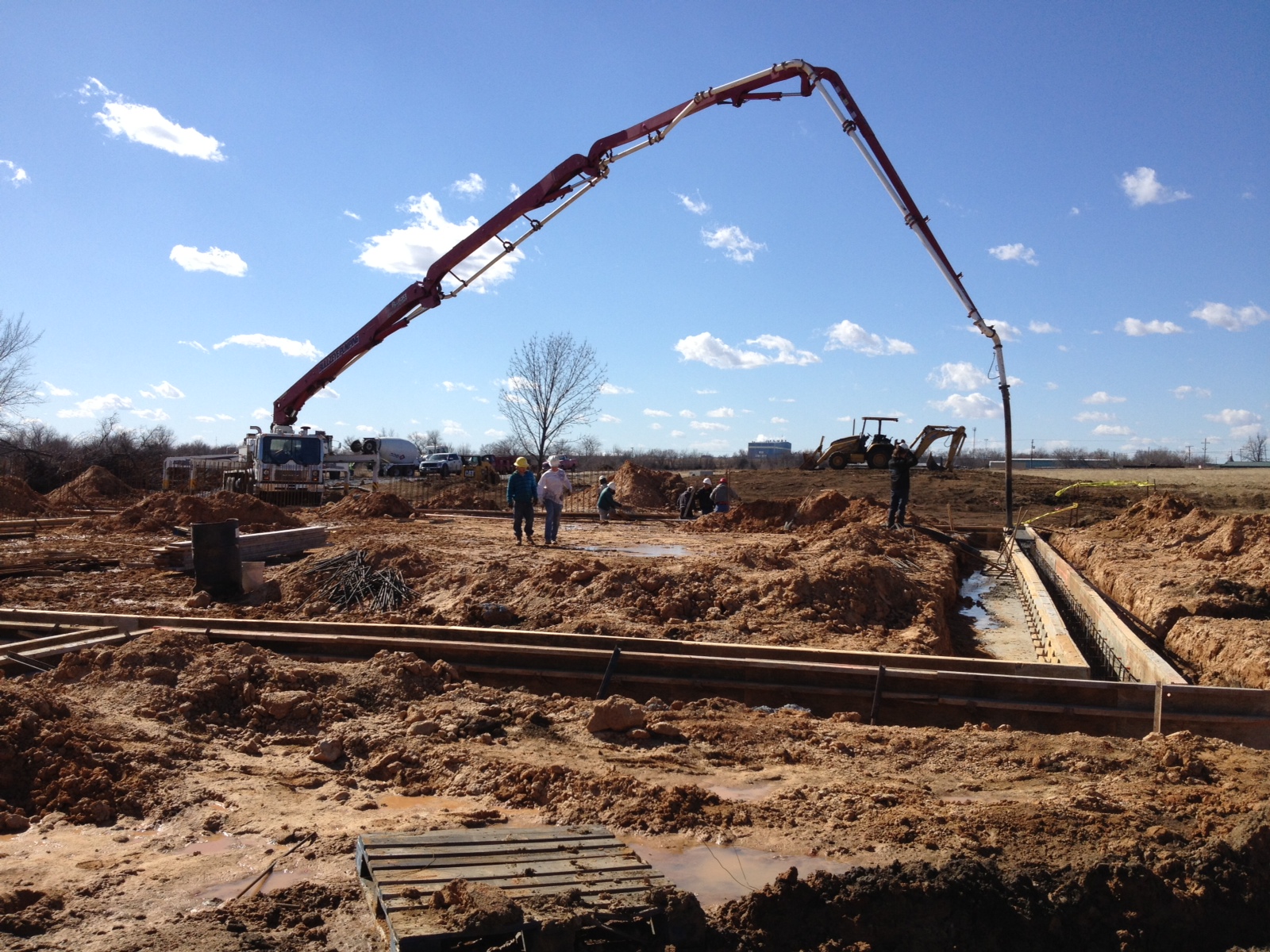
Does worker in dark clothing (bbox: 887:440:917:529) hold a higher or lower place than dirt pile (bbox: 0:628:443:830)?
higher

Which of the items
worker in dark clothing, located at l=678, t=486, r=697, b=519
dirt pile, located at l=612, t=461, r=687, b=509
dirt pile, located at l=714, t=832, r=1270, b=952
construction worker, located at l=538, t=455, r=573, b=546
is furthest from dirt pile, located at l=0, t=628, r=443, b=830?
dirt pile, located at l=612, t=461, r=687, b=509

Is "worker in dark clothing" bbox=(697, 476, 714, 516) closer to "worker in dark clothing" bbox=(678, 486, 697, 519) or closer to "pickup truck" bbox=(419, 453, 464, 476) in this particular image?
"worker in dark clothing" bbox=(678, 486, 697, 519)

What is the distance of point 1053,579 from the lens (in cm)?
1659

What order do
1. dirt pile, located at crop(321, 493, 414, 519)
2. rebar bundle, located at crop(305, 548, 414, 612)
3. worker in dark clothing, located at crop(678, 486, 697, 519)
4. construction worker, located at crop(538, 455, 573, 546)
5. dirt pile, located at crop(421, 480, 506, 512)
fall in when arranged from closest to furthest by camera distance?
rebar bundle, located at crop(305, 548, 414, 612), construction worker, located at crop(538, 455, 573, 546), dirt pile, located at crop(321, 493, 414, 519), worker in dark clothing, located at crop(678, 486, 697, 519), dirt pile, located at crop(421, 480, 506, 512)

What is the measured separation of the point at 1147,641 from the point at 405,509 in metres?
15.6

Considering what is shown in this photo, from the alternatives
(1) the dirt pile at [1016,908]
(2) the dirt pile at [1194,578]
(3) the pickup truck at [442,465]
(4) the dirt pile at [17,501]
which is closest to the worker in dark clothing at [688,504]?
(2) the dirt pile at [1194,578]

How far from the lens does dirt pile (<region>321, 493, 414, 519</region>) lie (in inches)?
816

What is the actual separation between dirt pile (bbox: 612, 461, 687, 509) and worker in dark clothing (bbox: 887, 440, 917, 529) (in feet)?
40.9

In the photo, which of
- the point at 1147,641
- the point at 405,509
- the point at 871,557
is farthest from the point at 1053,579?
the point at 405,509

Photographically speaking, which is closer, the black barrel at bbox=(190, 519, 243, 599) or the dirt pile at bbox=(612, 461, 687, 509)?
the black barrel at bbox=(190, 519, 243, 599)

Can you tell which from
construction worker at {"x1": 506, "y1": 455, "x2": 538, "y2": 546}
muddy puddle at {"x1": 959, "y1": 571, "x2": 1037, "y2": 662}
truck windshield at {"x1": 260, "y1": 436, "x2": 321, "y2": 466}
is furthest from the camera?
truck windshield at {"x1": 260, "y1": 436, "x2": 321, "y2": 466}

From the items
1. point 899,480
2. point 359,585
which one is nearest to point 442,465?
point 899,480

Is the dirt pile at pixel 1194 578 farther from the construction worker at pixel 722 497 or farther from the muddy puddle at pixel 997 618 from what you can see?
the construction worker at pixel 722 497

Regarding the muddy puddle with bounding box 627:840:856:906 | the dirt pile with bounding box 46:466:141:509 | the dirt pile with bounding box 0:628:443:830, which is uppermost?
the dirt pile with bounding box 46:466:141:509
